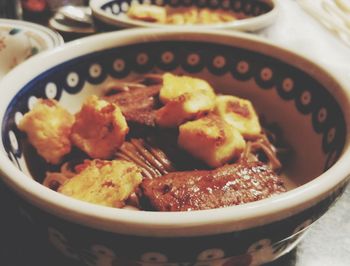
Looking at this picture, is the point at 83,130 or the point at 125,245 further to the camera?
the point at 83,130

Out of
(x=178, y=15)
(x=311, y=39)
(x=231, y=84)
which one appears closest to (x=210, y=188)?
(x=231, y=84)

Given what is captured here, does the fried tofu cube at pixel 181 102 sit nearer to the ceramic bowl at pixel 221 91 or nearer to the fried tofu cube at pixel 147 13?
the ceramic bowl at pixel 221 91

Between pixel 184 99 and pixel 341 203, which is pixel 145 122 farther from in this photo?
pixel 341 203

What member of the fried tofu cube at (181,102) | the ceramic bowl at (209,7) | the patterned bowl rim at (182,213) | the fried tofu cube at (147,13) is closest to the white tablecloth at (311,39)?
the ceramic bowl at (209,7)

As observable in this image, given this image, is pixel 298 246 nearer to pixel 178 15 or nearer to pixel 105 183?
pixel 105 183

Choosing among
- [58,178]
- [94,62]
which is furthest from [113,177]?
[94,62]

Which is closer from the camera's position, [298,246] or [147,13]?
[298,246]

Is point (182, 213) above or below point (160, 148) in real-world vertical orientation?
above
